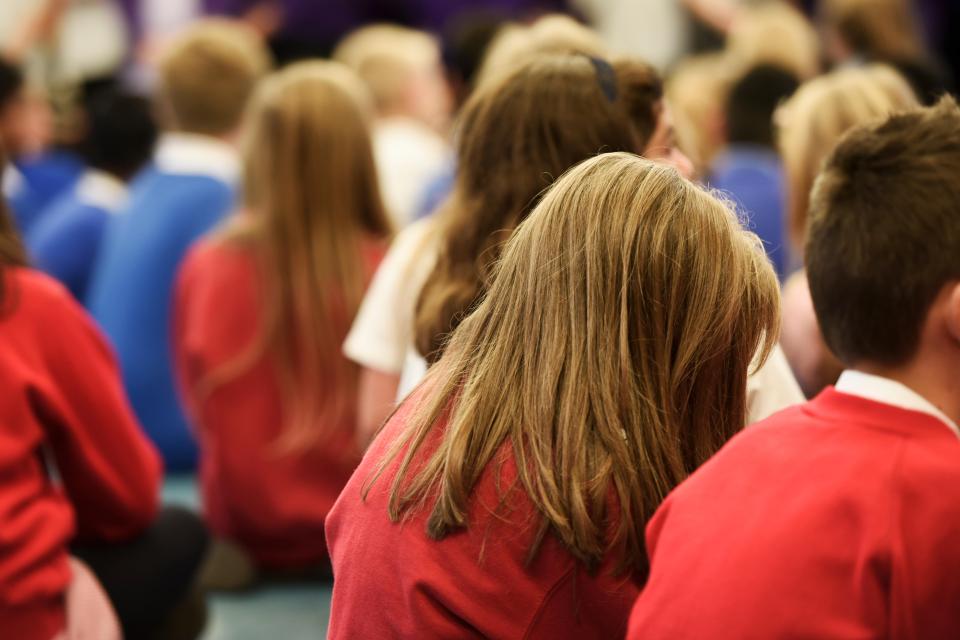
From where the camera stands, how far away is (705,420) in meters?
1.30

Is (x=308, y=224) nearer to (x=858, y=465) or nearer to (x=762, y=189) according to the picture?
(x=762, y=189)

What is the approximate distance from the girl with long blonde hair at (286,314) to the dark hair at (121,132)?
109 cm

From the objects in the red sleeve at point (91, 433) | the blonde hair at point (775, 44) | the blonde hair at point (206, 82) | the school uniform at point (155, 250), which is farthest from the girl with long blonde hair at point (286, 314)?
the blonde hair at point (775, 44)

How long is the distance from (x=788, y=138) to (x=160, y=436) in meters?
2.33

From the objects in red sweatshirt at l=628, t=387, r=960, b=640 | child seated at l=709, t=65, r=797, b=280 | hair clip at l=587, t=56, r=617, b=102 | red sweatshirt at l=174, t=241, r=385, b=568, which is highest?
hair clip at l=587, t=56, r=617, b=102

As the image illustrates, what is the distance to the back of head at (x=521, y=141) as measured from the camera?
170 centimetres

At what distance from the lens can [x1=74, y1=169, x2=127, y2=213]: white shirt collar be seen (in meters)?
3.95

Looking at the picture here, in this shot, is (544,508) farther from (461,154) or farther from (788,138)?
(788,138)

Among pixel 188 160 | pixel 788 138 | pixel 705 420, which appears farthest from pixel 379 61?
pixel 705 420

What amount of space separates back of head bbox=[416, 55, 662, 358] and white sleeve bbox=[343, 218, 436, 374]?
1.14ft

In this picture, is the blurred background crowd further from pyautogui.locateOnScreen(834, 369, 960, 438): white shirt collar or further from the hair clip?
pyautogui.locateOnScreen(834, 369, 960, 438): white shirt collar

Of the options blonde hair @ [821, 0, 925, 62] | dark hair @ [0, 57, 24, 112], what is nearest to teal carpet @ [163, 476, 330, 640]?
dark hair @ [0, 57, 24, 112]

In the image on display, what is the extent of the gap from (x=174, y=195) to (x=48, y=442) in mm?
1698

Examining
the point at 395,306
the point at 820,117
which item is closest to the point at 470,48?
the point at 820,117
